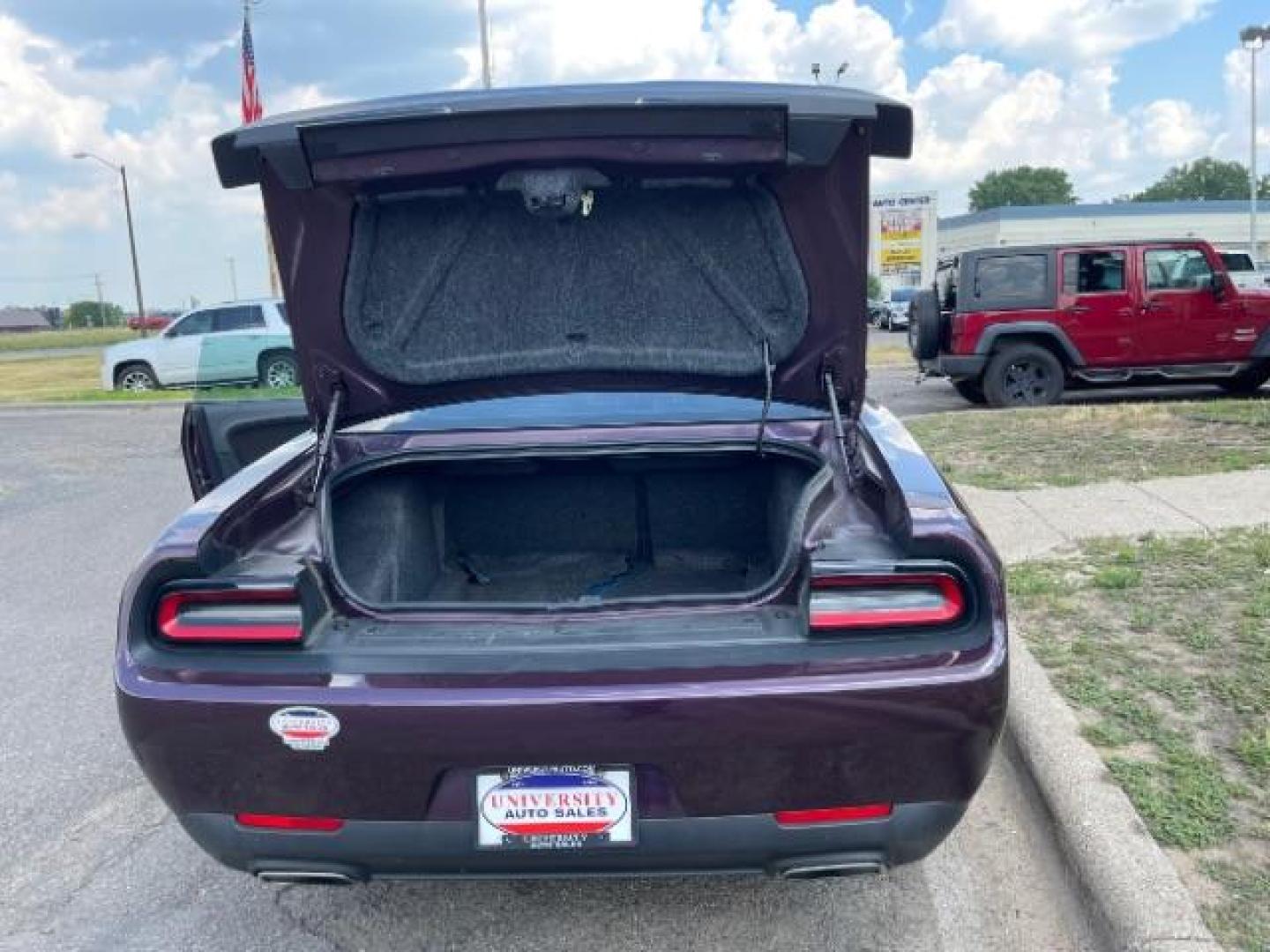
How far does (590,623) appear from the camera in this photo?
2.30 m

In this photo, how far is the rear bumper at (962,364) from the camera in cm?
1135

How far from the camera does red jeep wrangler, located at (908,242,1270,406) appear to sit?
36.5 feet

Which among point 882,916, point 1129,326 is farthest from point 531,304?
point 1129,326

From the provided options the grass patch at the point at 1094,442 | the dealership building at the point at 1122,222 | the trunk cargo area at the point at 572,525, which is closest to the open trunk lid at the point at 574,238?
the trunk cargo area at the point at 572,525

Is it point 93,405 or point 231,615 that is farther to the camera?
point 93,405

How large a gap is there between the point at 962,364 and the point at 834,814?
9.91 m

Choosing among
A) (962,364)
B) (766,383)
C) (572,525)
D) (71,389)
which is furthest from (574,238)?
(71,389)

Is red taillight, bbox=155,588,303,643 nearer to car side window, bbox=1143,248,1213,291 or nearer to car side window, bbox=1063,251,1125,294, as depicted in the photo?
car side window, bbox=1063,251,1125,294

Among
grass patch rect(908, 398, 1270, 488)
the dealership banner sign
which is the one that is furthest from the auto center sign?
grass patch rect(908, 398, 1270, 488)

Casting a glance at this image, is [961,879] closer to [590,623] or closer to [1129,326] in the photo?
[590,623]

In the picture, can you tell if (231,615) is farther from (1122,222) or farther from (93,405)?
(1122,222)

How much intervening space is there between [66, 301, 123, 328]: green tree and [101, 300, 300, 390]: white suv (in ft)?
275

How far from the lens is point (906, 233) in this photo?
43375 mm

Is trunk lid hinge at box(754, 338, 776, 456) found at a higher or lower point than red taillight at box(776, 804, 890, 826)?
higher
